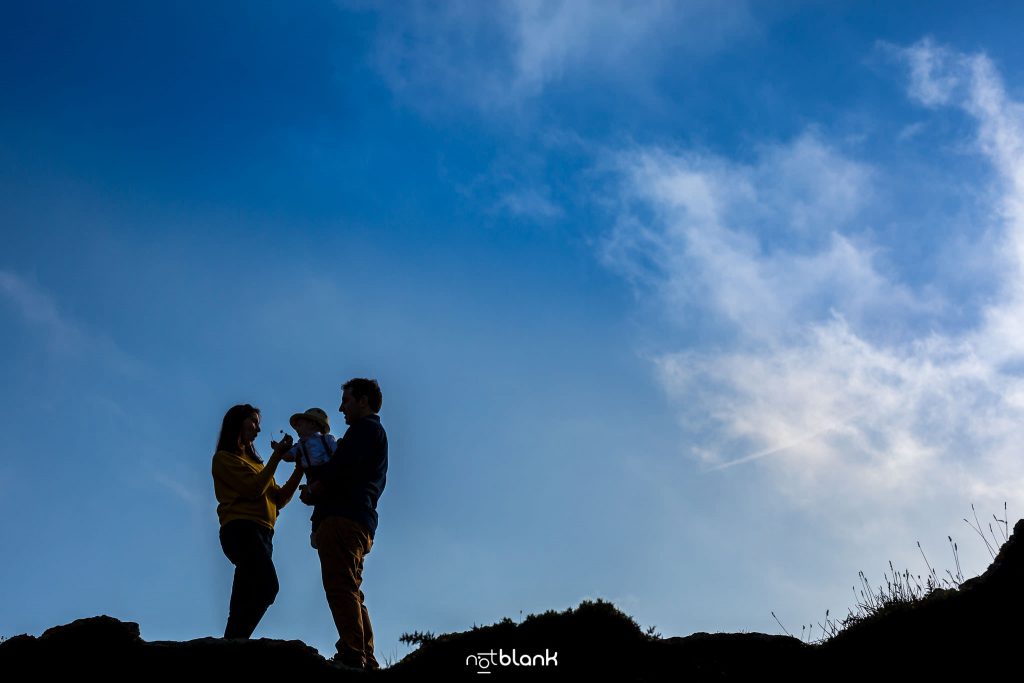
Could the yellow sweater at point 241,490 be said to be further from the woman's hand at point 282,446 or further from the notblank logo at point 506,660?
the notblank logo at point 506,660

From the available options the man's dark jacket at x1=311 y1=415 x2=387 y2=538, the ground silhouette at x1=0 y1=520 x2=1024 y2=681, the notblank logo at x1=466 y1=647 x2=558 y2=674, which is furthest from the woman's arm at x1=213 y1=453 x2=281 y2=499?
the notblank logo at x1=466 y1=647 x2=558 y2=674

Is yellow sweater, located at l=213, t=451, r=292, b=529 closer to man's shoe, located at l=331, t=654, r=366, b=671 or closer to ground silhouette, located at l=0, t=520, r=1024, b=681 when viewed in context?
ground silhouette, located at l=0, t=520, r=1024, b=681

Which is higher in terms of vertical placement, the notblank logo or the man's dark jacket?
the man's dark jacket

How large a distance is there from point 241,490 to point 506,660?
272cm

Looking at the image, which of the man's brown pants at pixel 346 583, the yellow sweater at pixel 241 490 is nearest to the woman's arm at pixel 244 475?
the yellow sweater at pixel 241 490

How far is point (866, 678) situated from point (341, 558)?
431 centimetres

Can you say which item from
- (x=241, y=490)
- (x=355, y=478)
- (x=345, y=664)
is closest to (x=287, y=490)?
(x=241, y=490)

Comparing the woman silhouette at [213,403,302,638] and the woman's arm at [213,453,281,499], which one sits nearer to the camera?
the woman silhouette at [213,403,302,638]

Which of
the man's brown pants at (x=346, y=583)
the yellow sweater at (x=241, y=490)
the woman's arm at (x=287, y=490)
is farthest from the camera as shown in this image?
the woman's arm at (x=287, y=490)

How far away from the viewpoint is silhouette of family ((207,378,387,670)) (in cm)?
746

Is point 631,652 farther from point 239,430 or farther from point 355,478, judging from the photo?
point 239,430

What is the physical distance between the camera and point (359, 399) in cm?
816

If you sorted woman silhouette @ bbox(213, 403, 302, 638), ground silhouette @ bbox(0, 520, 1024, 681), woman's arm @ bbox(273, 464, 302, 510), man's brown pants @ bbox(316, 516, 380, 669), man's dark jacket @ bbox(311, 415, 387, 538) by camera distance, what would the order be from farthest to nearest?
woman's arm @ bbox(273, 464, 302, 510), man's dark jacket @ bbox(311, 415, 387, 538), woman silhouette @ bbox(213, 403, 302, 638), man's brown pants @ bbox(316, 516, 380, 669), ground silhouette @ bbox(0, 520, 1024, 681)

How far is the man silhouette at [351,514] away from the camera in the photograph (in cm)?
742
